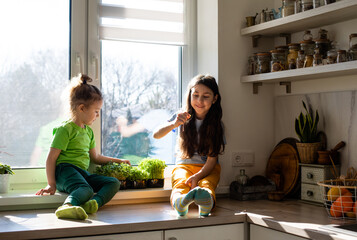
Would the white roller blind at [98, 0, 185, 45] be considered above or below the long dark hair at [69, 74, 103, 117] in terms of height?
above

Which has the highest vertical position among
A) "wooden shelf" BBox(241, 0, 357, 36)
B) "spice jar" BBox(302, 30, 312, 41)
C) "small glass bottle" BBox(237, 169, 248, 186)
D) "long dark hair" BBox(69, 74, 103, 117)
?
"wooden shelf" BBox(241, 0, 357, 36)

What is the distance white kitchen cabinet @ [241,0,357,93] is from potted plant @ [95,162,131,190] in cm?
81

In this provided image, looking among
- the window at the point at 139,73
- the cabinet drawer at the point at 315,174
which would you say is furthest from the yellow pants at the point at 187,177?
the cabinet drawer at the point at 315,174

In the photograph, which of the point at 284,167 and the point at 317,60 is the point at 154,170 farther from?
the point at 317,60

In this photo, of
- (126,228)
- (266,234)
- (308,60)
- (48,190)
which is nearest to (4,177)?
(48,190)

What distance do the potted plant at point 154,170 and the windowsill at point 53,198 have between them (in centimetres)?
4

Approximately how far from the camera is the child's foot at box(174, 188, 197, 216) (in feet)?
6.21

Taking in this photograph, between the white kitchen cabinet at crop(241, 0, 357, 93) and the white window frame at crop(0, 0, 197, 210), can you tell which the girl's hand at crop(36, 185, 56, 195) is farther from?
the white kitchen cabinet at crop(241, 0, 357, 93)

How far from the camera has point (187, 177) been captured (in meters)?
2.24

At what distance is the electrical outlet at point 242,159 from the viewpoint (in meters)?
2.51

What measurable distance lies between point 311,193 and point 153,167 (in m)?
0.79

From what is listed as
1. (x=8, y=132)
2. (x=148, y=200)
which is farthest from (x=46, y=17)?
(x=148, y=200)

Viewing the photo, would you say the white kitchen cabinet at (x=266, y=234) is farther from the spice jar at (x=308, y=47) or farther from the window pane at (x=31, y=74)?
the window pane at (x=31, y=74)

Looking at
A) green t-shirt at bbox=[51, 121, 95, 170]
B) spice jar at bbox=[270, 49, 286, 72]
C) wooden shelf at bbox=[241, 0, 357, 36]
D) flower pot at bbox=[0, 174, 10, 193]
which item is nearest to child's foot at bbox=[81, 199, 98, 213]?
green t-shirt at bbox=[51, 121, 95, 170]
